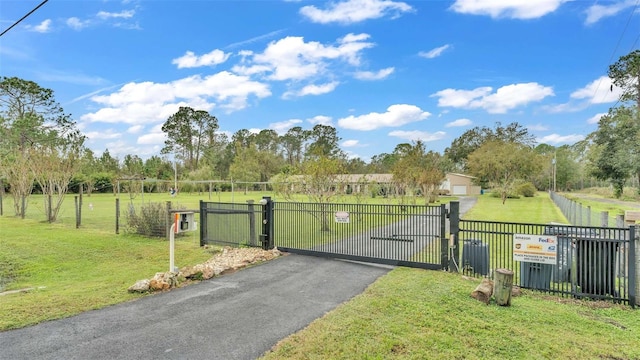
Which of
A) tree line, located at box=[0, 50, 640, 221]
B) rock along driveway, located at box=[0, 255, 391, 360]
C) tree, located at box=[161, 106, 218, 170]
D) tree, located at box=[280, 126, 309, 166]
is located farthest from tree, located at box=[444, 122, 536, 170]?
rock along driveway, located at box=[0, 255, 391, 360]

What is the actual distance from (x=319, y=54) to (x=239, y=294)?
15.5 m

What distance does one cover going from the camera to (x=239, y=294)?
589 centimetres

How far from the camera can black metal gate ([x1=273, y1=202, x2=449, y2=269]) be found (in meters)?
7.71

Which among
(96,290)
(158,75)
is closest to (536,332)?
(96,290)

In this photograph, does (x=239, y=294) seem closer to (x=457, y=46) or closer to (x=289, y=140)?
(x=457, y=46)

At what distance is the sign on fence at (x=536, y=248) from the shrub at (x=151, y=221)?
10399 millimetres

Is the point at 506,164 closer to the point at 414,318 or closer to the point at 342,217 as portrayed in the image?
the point at 342,217

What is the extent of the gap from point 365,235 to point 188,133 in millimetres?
68119

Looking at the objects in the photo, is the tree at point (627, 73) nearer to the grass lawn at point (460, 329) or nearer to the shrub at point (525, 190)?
the shrub at point (525, 190)

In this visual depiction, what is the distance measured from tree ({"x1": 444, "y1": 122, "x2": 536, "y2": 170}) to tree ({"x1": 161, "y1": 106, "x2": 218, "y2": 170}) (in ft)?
163

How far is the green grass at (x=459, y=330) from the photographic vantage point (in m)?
3.74

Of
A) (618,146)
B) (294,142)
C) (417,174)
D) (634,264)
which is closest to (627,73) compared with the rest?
(618,146)

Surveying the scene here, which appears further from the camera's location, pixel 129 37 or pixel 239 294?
pixel 129 37

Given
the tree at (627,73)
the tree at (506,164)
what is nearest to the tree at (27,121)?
the tree at (506,164)
